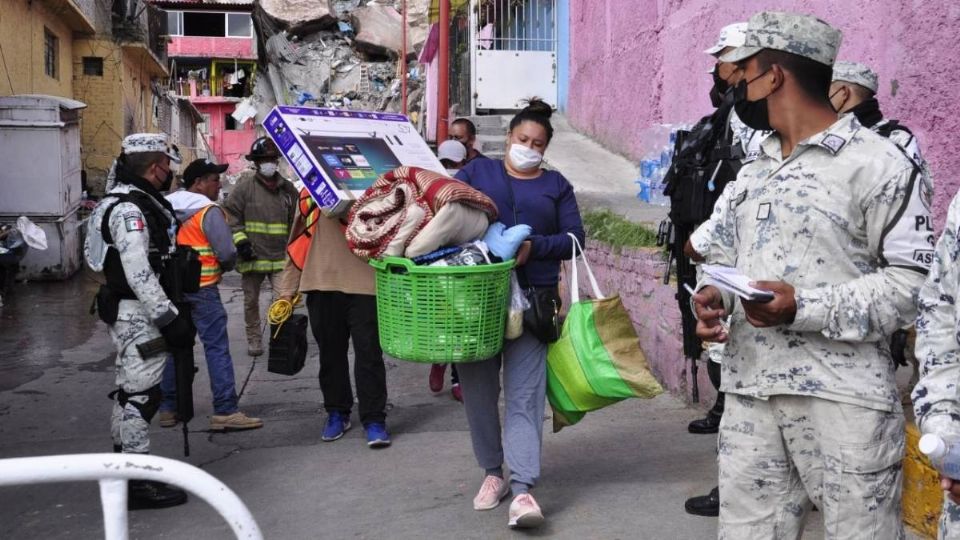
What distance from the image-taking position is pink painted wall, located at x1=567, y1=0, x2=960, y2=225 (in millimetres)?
5457

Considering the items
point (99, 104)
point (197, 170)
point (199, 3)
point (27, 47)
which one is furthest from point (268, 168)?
point (199, 3)

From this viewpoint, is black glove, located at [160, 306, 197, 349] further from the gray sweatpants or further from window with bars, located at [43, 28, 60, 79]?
window with bars, located at [43, 28, 60, 79]

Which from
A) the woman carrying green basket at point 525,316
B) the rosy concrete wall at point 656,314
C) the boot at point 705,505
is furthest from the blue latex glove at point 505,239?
the rosy concrete wall at point 656,314

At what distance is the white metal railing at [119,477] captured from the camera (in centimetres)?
191

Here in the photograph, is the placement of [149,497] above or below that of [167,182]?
below

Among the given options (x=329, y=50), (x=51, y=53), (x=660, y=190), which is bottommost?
(x=660, y=190)

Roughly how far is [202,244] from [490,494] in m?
3.38

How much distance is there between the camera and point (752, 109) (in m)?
2.93

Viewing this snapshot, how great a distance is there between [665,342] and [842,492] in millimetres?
4335

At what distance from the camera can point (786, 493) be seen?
282cm

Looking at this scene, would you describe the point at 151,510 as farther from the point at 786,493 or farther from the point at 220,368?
the point at 786,493

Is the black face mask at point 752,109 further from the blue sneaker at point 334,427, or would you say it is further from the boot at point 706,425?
the blue sneaker at point 334,427

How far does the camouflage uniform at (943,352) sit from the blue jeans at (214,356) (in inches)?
207

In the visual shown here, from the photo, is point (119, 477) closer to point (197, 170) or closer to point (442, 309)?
point (442, 309)
